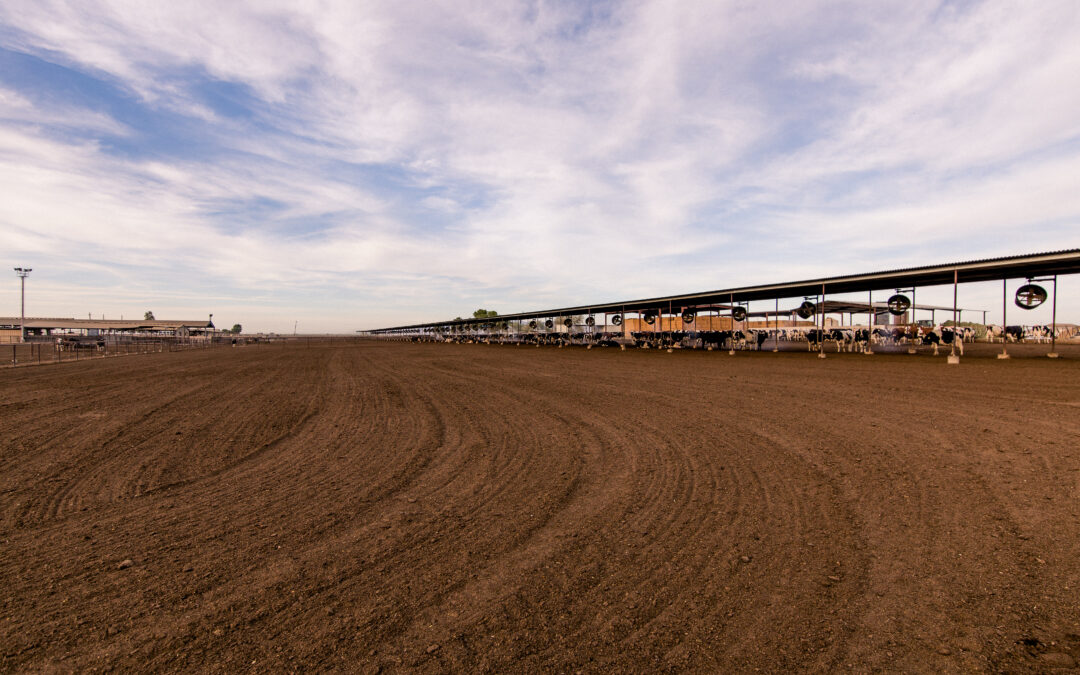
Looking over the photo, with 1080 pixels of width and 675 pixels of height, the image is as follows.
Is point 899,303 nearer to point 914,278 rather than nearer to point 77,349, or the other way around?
point 914,278

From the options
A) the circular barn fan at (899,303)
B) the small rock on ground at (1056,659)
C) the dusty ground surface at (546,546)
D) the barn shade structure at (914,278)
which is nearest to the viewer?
the small rock on ground at (1056,659)

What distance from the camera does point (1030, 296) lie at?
65.7ft

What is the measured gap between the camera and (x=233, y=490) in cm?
457

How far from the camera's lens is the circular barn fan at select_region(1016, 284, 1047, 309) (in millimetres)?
19594

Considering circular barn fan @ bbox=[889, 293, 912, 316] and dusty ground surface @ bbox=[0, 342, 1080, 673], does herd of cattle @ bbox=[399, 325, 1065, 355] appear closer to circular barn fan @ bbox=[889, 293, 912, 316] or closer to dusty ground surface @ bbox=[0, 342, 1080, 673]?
circular barn fan @ bbox=[889, 293, 912, 316]

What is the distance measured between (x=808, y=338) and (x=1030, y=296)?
18.1m

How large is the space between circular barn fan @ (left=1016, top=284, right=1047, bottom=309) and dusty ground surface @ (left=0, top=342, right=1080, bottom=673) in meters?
18.0

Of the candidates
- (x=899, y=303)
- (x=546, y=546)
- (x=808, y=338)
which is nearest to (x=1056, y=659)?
(x=546, y=546)

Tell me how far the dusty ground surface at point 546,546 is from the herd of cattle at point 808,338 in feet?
64.1

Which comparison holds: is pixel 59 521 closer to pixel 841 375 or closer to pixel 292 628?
pixel 292 628

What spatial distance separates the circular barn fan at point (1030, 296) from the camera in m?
19.6

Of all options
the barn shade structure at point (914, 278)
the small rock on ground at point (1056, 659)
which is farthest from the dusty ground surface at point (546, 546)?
the barn shade structure at point (914, 278)

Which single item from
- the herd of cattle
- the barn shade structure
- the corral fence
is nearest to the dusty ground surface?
the barn shade structure

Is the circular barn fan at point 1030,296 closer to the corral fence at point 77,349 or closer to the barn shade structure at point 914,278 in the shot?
the barn shade structure at point 914,278
